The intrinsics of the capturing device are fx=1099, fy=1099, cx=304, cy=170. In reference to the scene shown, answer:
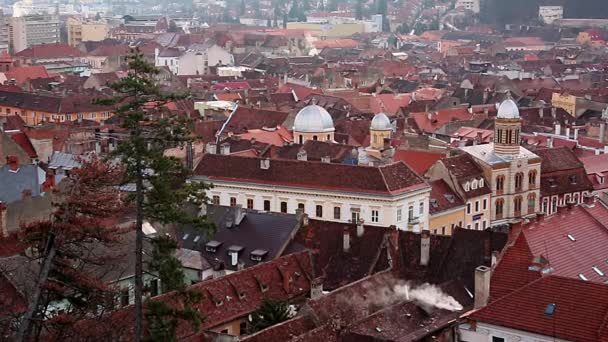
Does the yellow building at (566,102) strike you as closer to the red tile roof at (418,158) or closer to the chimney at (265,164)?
the red tile roof at (418,158)

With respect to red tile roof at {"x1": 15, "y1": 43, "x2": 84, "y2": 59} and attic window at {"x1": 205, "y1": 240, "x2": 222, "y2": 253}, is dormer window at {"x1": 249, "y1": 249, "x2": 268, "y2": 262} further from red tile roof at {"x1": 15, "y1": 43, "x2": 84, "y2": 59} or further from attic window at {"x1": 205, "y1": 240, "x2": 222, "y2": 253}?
red tile roof at {"x1": 15, "y1": 43, "x2": 84, "y2": 59}

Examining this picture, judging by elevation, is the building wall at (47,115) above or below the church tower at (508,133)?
below

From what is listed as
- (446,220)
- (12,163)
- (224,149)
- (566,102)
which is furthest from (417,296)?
(566,102)

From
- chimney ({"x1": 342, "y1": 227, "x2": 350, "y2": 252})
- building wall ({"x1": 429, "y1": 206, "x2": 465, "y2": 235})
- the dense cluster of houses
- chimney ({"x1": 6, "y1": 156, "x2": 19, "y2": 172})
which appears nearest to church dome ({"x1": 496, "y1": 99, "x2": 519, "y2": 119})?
the dense cluster of houses

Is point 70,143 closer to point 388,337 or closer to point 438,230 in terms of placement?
point 438,230

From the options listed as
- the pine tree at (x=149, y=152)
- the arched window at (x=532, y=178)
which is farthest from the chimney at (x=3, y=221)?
the arched window at (x=532, y=178)
